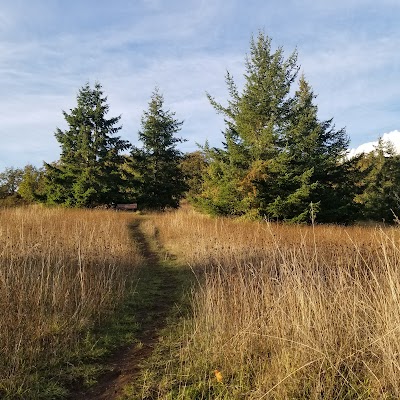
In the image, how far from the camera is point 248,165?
55.3 ft

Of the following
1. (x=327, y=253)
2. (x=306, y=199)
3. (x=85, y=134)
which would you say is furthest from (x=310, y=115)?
(x=327, y=253)

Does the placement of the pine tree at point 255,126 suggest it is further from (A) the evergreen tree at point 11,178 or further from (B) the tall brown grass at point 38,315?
(A) the evergreen tree at point 11,178

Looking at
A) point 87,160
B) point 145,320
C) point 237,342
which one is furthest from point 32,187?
point 237,342

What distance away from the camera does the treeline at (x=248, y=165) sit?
1606 centimetres

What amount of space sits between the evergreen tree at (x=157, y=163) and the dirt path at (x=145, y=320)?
14908mm

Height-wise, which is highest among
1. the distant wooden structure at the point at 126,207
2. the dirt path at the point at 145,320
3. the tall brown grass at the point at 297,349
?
the distant wooden structure at the point at 126,207

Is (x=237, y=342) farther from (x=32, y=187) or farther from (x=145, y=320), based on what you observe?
(x=32, y=187)

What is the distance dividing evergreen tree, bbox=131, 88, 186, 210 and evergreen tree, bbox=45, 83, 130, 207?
1.54 m

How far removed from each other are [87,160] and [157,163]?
198 inches

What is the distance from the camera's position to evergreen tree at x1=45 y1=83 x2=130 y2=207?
71.9ft

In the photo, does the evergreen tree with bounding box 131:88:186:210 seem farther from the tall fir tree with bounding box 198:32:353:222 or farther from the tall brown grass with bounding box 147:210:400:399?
the tall brown grass with bounding box 147:210:400:399

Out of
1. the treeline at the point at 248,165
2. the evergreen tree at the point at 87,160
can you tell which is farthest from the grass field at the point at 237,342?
the evergreen tree at the point at 87,160

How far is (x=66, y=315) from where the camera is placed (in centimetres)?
409

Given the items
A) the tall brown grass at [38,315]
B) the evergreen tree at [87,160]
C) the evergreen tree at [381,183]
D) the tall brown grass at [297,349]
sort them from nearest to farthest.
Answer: the tall brown grass at [297,349], the tall brown grass at [38,315], the evergreen tree at [87,160], the evergreen tree at [381,183]
